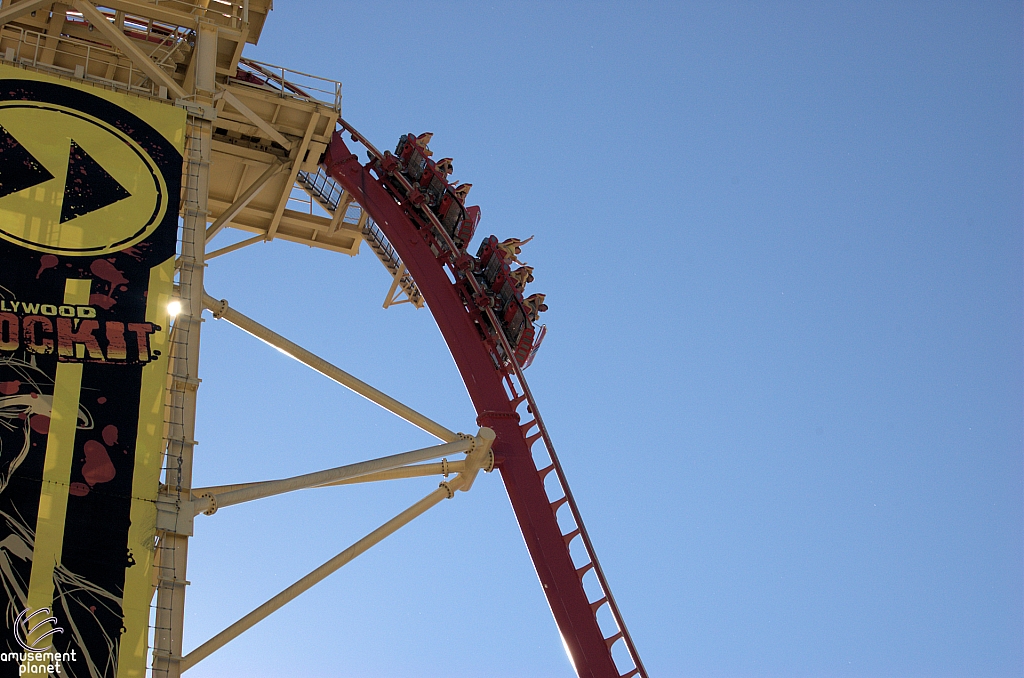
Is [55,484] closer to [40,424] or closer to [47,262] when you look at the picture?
[40,424]

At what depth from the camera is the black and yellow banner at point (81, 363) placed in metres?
13.2

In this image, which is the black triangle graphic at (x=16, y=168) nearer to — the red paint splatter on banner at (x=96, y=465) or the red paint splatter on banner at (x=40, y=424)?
the red paint splatter on banner at (x=40, y=424)

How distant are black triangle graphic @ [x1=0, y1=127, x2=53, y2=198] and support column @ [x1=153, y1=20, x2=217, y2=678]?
204 cm

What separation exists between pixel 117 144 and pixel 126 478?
4.67 meters

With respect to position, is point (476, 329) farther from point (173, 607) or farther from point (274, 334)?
point (173, 607)

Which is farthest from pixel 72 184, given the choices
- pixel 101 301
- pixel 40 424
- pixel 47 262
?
pixel 40 424

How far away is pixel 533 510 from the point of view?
19.5 metres

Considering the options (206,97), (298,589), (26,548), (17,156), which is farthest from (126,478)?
(206,97)

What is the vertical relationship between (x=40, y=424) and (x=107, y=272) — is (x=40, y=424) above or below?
below

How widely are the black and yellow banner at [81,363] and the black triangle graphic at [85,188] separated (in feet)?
0.06

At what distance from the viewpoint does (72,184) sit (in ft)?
50.8

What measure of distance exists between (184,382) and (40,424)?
2063 millimetres

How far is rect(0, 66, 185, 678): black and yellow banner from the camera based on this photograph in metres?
13.2

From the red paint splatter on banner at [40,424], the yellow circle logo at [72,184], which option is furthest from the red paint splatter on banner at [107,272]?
the red paint splatter on banner at [40,424]
